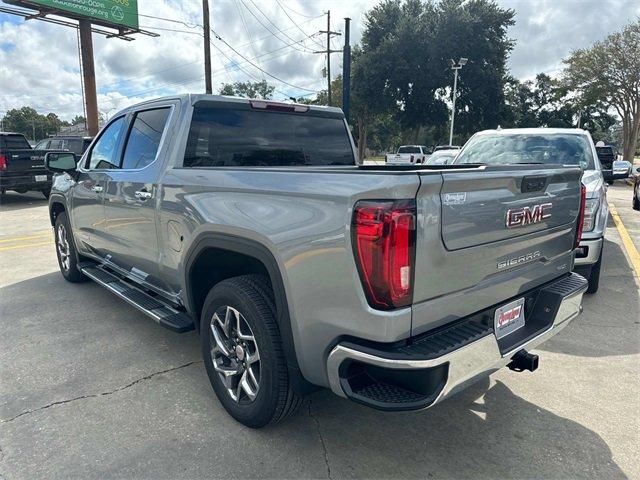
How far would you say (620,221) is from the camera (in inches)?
411

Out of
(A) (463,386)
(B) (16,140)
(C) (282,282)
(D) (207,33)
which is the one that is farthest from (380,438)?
(D) (207,33)

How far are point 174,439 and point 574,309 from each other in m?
2.46

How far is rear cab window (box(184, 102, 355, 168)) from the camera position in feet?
10.9

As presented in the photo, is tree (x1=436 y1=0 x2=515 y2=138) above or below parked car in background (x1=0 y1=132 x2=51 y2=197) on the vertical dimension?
above

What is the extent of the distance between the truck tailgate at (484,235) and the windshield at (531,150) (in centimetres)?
367

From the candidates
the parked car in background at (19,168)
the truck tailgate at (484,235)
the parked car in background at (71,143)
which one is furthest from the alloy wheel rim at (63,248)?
the parked car in background at (71,143)

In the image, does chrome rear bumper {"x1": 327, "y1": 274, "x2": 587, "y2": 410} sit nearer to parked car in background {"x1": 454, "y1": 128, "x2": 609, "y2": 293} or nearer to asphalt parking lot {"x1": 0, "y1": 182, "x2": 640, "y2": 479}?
asphalt parking lot {"x1": 0, "y1": 182, "x2": 640, "y2": 479}

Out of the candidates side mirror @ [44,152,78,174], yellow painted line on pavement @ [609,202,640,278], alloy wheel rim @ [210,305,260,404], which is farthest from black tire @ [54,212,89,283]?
yellow painted line on pavement @ [609,202,640,278]

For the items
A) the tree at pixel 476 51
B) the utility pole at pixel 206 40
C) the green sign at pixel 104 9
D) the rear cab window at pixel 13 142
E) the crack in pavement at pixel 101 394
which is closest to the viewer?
the crack in pavement at pixel 101 394

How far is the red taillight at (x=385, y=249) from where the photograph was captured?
189 centimetres

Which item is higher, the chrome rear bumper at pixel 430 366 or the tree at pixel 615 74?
the tree at pixel 615 74

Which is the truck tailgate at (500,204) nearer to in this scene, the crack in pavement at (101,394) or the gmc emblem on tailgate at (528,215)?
the gmc emblem on tailgate at (528,215)

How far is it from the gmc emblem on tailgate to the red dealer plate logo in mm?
428

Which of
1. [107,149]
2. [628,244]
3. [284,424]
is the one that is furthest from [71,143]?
[628,244]
